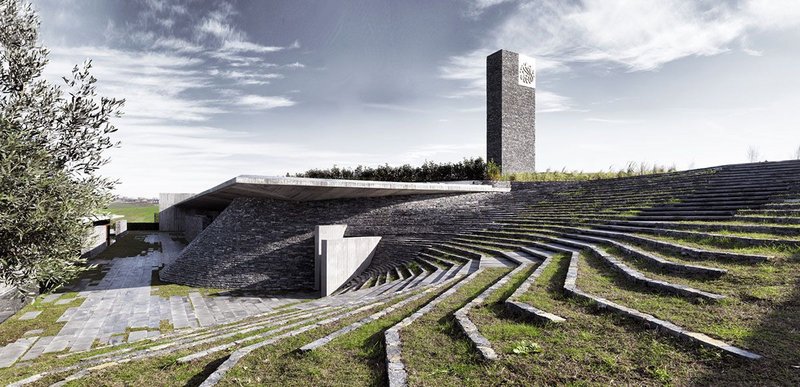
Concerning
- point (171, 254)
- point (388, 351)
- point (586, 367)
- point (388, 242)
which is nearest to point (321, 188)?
point (388, 242)

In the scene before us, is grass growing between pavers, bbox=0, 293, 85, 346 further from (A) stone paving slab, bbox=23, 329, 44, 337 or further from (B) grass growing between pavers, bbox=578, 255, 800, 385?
(B) grass growing between pavers, bbox=578, 255, 800, 385

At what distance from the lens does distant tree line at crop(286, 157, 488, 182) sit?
77.3 ft

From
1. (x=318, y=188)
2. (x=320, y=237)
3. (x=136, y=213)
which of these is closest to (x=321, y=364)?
(x=318, y=188)

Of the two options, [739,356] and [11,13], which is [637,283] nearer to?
[739,356]

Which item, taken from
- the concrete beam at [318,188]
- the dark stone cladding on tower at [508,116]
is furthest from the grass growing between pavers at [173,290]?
the dark stone cladding on tower at [508,116]

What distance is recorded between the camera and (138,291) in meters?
14.3

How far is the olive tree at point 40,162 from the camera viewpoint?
659 centimetres

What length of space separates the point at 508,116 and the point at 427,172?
20.4ft

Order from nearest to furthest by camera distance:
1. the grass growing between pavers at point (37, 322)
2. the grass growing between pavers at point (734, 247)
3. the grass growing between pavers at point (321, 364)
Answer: the grass growing between pavers at point (321, 364), the grass growing between pavers at point (734, 247), the grass growing between pavers at point (37, 322)

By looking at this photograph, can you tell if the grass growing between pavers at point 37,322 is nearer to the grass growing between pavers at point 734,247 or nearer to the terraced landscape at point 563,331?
the terraced landscape at point 563,331

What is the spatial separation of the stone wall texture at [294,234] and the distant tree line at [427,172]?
5286mm

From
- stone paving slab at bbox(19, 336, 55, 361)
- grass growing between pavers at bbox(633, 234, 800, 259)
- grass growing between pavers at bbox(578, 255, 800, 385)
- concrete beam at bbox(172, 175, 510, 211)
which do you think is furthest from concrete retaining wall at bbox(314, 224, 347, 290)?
grass growing between pavers at bbox(633, 234, 800, 259)

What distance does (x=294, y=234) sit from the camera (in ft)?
55.5

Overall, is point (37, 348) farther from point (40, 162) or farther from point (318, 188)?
point (318, 188)
